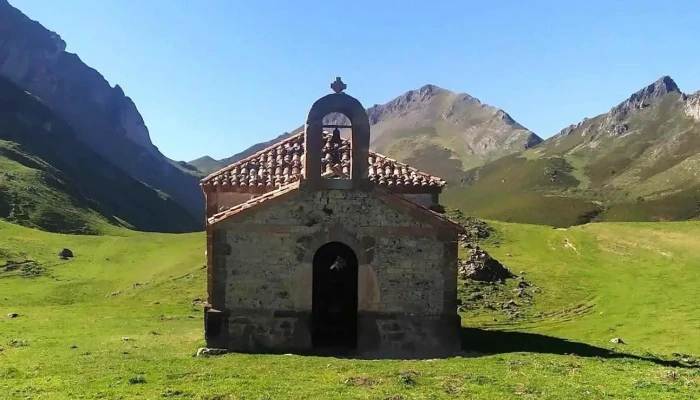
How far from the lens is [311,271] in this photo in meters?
18.1

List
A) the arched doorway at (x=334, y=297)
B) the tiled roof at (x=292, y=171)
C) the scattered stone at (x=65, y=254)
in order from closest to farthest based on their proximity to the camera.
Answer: the arched doorway at (x=334, y=297) < the tiled roof at (x=292, y=171) < the scattered stone at (x=65, y=254)

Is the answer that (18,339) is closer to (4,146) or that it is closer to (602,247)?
(602,247)

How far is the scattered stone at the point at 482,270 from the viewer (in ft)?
110

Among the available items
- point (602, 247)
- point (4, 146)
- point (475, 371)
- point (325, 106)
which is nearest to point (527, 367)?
point (475, 371)

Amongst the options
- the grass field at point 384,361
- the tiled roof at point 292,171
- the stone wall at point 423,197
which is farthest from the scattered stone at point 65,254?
the stone wall at point 423,197

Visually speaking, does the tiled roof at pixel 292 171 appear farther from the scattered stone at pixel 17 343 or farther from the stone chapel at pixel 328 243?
the scattered stone at pixel 17 343

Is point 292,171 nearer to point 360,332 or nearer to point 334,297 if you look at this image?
point 334,297

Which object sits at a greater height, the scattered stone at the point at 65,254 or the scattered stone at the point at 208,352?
the scattered stone at the point at 65,254

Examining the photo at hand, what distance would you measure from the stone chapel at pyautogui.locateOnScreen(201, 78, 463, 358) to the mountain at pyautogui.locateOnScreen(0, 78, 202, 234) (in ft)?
194

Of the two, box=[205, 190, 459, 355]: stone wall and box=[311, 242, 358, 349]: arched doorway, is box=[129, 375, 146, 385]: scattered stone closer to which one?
box=[205, 190, 459, 355]: stone wall

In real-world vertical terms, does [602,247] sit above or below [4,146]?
below

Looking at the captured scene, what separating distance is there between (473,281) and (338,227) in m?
17.0

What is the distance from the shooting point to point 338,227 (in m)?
18.1

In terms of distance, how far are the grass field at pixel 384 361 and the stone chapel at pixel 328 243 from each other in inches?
58.4
